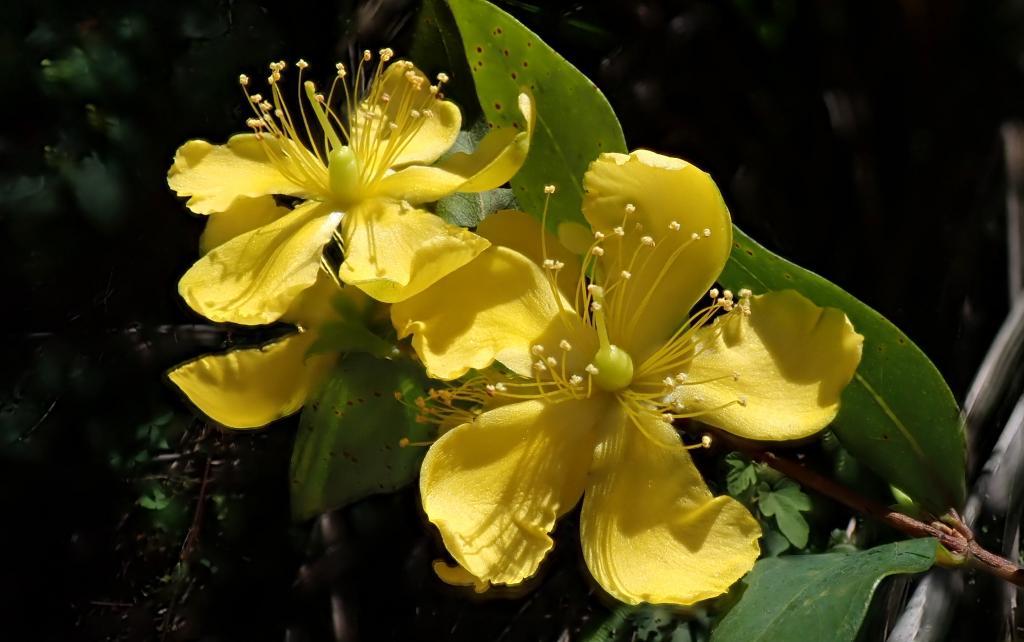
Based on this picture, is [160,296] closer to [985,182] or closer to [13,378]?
[13,378]

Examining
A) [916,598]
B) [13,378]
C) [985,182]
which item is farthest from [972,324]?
[13,378]

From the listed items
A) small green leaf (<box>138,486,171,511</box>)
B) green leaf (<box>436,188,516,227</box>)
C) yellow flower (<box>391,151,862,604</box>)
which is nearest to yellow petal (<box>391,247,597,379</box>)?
yellow flower (<box>391,151,862,604</box>)

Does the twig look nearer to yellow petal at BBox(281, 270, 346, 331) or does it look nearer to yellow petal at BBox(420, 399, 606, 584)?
yellow petal at BBox(281, 270, 346, 331)

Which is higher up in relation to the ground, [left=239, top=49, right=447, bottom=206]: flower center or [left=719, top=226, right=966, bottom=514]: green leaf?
[left=239, top=49, right=447, bottom=206]: flower center

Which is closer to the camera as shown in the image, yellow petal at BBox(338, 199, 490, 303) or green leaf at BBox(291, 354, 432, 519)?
yellow petal at BBox(338, 199, 490, 303)

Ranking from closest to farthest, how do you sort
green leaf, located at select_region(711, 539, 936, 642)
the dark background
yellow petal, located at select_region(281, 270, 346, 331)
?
green leaf, located at select_region(711, 539, 936, 642), yellow petal, located at select_region(281, 270, 346, 331), the dark background

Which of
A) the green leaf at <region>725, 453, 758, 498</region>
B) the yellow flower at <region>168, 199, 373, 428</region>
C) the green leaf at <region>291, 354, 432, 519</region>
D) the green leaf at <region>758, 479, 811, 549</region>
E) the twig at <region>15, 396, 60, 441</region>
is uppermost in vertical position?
the yellow flower at <region>168, 199, 373, 428</region>

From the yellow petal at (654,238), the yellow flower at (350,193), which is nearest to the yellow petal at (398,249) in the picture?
the yellow flower at (350,193)

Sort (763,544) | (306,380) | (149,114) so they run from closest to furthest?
1. (306,380)
2. (763,544)
3. (149,114)

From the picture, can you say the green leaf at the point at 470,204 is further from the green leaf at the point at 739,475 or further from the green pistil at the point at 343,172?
the green leaf at the point at 739,475
